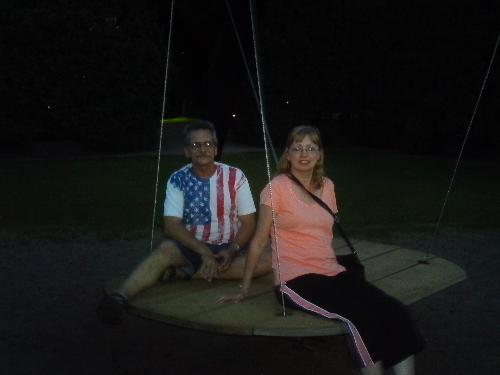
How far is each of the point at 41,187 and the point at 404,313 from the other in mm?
11503

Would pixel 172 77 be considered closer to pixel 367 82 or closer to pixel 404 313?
pixel 367 82

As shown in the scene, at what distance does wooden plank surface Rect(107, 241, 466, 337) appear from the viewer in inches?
119

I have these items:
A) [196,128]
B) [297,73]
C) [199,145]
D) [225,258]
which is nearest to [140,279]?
[225,258]

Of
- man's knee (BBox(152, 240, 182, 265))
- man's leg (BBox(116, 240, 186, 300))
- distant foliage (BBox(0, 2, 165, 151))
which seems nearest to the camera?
man's leg (BBox(116, 240, 186, 300))

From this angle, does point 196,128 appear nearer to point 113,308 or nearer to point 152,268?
point 152,268

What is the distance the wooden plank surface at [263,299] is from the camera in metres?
3.01

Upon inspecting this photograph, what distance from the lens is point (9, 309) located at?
5398 millimetres

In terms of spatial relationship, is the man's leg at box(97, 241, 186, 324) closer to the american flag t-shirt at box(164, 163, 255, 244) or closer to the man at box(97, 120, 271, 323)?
the man at box(97, 120, 271, 323)

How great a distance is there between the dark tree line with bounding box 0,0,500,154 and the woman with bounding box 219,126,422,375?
15.5 metres

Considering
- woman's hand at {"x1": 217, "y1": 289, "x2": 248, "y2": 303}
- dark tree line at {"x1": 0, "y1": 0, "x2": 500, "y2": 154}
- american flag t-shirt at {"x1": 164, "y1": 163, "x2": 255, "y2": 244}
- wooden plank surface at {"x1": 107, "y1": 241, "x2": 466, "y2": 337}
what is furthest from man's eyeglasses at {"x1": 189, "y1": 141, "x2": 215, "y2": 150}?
dark tree line at {"x1": 0, "y1": 0, "x2": 500, "y2": 154}

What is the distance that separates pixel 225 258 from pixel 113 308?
0.72 metres

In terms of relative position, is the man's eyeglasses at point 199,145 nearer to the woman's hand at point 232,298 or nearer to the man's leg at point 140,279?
the man's leg at point 140,279

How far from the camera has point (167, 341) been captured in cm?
475

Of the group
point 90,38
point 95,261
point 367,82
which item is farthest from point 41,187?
point 367,82
